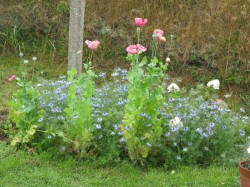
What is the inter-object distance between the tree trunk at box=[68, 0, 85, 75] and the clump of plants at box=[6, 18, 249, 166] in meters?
1.34

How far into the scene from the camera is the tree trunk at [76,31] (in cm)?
667

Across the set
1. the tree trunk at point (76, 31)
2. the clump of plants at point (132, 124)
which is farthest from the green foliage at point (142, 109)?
the tree trunk at point (76, 31)

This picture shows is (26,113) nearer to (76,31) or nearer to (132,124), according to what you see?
(132,124)

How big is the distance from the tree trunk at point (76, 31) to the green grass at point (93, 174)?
1.92 metres

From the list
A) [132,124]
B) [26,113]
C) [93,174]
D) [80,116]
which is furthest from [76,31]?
[93,174]

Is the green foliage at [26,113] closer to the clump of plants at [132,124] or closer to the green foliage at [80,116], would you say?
the clump of plants at [132,124]

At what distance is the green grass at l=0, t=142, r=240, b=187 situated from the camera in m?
4.62

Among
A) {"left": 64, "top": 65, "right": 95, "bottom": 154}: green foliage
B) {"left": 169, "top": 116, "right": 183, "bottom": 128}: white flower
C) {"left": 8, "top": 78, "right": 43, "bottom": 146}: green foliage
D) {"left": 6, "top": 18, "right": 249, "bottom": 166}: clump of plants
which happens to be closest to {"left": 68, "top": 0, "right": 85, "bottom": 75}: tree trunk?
{"left": 6, "top": 18, "right": 249, "bottom": 166}: clump of plants

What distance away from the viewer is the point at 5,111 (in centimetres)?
645

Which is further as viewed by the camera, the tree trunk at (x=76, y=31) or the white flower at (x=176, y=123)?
the tree trunk at (x=76, y=31)

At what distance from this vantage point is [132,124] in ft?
15.6

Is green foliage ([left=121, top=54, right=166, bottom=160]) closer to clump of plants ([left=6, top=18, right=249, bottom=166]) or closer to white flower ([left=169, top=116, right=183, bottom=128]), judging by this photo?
clump of plants ([left=6, top=18, right=249, bottom=166])

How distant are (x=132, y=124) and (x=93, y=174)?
0.58 m

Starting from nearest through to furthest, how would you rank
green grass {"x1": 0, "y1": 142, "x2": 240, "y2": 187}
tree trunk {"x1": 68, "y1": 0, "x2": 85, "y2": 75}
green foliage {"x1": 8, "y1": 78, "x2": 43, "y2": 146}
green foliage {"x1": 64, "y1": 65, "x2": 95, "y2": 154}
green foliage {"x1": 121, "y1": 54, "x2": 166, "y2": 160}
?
green grass {"x1": 0, "y1": 142, "x2": 240, "y2": 187} < green foliage {"x1": 121, "y1": 54, "x2": 166, "y2": 160} < green foliage {"x1": 64, "y1": 65, "x2": 95, "y2": 154} < green foliage {"x1": 8, "y1": 78, "x2": 43, "y2": 146} < tree trunk {"x1": 68, "y1": 0, "x2": 85, "y2": 75}
